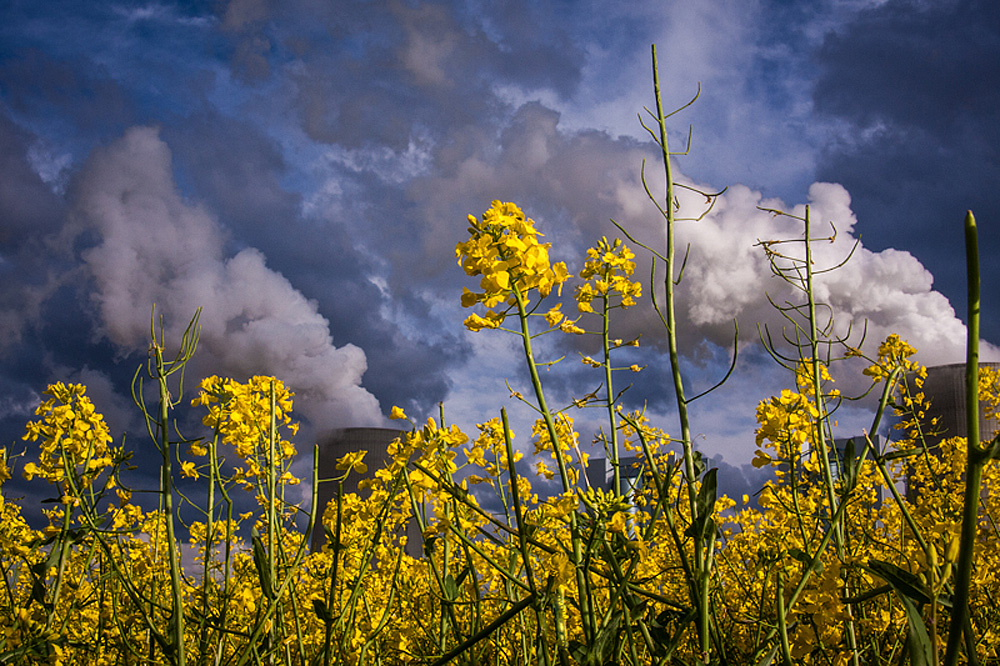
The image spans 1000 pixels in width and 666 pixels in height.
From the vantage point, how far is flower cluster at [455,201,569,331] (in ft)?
4.35

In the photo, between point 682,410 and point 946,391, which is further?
point 946,391

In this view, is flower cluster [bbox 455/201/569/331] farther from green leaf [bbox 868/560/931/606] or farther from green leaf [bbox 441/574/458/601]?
green leaf [bbox 868/560/931/606]

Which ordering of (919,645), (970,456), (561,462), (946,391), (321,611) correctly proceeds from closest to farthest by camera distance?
1. (970,456)
2. (919,645)
3. (561,462)
4. (321,611)
5. (946,391)

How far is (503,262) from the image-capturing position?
1.34m

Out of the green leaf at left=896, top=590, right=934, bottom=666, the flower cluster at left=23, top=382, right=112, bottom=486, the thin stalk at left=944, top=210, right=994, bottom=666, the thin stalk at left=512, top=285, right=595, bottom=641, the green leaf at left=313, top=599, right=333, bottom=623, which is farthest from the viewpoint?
the flower cluster at left=23, top=382, right=112, bottom=486

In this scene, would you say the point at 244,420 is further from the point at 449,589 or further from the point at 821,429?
the point at 821,429

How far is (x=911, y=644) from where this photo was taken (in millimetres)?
647

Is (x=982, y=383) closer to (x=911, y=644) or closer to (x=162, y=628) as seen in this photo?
(x=911, y=644)

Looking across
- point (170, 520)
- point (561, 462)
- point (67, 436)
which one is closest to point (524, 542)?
point (561, 462)

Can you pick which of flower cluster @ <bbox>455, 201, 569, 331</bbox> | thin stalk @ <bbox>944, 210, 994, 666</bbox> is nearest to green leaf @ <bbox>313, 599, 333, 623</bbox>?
flower cluster @ <bbox>455, 201, 569, 331</bbox>

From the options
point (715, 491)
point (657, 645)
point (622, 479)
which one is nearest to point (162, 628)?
point (622, 479)

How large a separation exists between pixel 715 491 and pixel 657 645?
0.35 m

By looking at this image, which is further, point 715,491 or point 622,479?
point 622,479

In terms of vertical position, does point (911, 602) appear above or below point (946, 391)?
below
